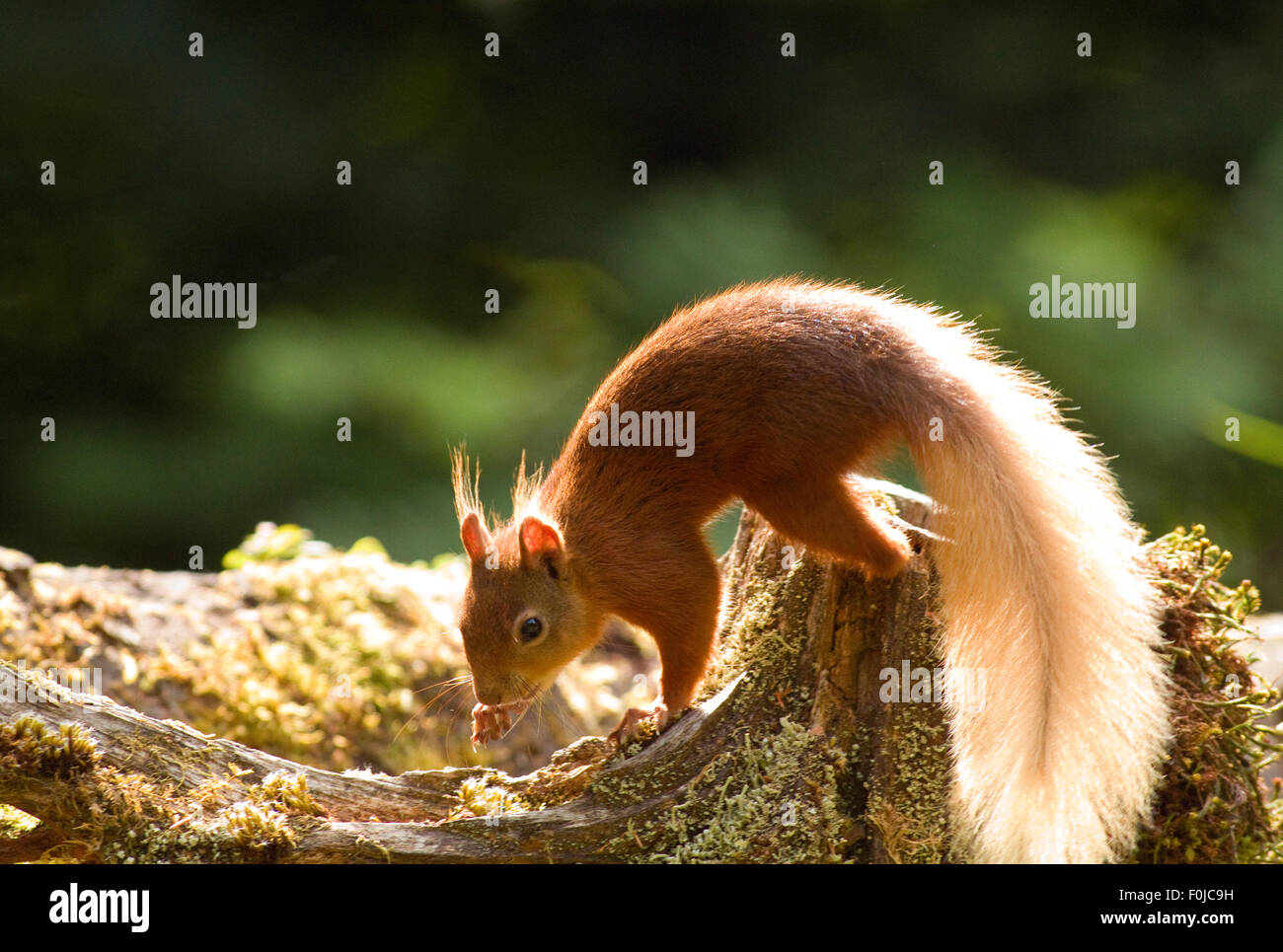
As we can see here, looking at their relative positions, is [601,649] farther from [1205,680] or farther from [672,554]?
[1205,680]

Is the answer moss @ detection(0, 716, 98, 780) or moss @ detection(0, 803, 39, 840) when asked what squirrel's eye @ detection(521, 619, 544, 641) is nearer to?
moss @ detection(0, 716, 98, 780)

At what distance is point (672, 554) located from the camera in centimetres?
360

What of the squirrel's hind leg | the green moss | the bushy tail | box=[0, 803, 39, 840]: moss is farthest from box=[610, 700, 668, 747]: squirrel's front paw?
the green moss

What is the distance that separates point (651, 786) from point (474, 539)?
99 cm

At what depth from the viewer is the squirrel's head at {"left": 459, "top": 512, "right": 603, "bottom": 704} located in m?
3.59

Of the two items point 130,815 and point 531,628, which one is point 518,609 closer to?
point 531,628

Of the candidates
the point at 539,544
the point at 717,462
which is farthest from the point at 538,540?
the point at 717,462

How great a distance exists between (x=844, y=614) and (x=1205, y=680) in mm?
985

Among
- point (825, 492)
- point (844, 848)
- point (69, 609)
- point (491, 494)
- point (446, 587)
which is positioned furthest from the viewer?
point (491, 494)

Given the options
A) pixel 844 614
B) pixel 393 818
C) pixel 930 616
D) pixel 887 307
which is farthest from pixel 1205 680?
pixel 393 818

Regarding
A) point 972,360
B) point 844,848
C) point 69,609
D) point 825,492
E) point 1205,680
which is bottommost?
point 844,848

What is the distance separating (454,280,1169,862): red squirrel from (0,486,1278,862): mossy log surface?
15 cm

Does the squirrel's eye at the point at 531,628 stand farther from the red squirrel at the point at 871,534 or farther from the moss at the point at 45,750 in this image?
the moss at the point at 45,750

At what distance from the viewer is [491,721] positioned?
374 centimetres
